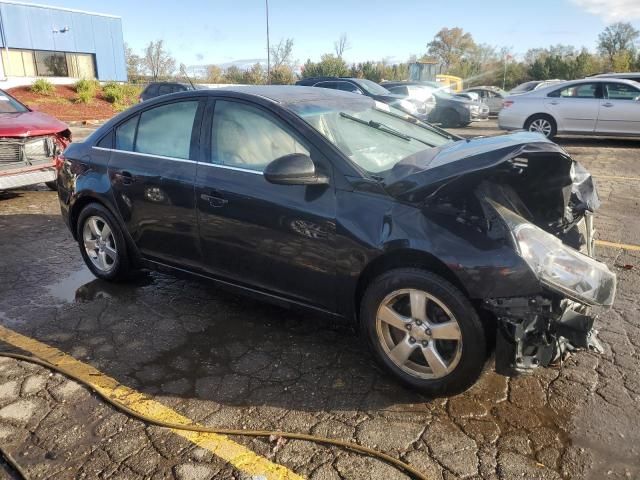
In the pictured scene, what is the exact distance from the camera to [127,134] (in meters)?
4.15

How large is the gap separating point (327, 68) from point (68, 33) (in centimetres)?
2094

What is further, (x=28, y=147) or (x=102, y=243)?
(x=28, y=147)

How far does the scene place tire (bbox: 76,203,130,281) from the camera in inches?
167

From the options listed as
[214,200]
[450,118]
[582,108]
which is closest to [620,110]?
[582,108]

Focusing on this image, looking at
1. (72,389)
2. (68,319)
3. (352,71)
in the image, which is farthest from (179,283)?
(352,71)

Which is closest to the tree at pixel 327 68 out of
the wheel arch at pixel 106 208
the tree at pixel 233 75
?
the tree at pixel 233 75

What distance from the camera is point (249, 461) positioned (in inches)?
94.1

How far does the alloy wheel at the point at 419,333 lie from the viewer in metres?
2.67

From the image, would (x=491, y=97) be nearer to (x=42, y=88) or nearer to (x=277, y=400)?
(x=42, y=88)

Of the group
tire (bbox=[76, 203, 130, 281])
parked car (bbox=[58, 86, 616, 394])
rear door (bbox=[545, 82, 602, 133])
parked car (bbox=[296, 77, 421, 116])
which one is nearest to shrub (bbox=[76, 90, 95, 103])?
parked car (bbox=[296, 77, 421, 116])

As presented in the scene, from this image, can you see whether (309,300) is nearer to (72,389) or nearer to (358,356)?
(358,356)

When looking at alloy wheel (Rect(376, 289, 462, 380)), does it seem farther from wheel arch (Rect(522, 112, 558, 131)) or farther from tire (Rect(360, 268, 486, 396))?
wheel arch (Rect(522, 112, 558, 131))

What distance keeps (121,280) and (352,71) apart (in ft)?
154

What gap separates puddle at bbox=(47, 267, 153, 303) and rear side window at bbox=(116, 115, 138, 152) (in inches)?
45.8
